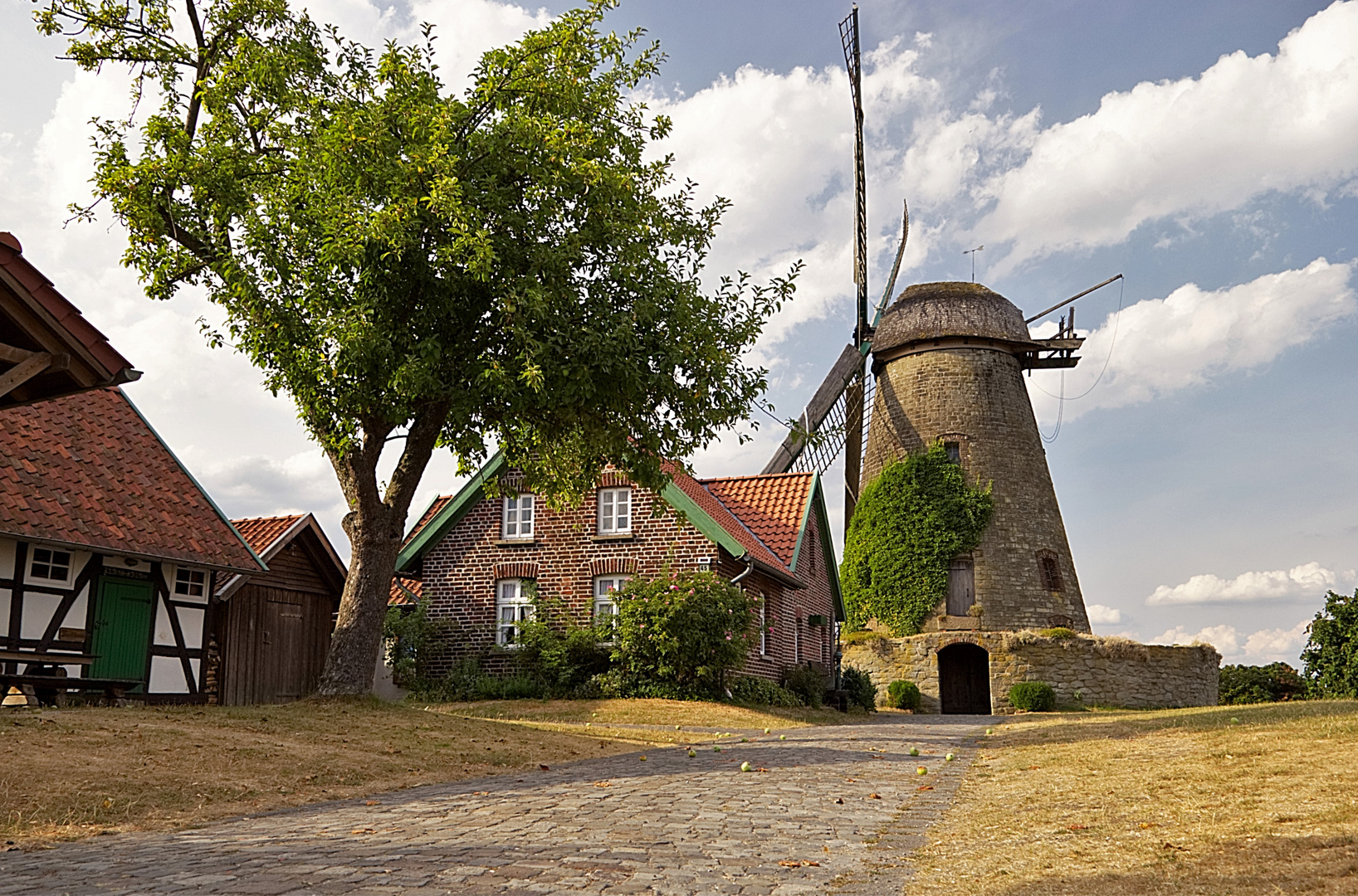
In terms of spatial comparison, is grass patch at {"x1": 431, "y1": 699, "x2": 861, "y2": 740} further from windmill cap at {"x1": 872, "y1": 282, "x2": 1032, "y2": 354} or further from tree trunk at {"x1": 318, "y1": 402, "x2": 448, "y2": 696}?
windmill cap at {"x1": 872, "y1": 282, "x2": 1032, "y2": 354}

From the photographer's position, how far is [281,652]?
2245 centimetres

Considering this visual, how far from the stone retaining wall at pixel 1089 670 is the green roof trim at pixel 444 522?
1363 cm

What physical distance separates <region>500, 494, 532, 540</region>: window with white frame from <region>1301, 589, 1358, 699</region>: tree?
1554cm

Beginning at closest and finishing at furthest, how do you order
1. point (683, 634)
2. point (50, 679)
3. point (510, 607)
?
point (50, 679), point (683, 634), point (510, 607)

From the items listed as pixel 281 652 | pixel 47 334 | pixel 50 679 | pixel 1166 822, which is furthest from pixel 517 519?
pixel 1166 822

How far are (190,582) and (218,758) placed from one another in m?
10.0

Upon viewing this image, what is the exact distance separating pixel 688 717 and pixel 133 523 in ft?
31.4

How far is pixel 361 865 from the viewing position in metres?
5.20

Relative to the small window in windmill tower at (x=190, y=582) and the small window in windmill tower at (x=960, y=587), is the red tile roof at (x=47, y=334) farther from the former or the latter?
the small window in windmill tower at (x=960, y=587)

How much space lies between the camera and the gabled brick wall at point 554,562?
22.4 metres

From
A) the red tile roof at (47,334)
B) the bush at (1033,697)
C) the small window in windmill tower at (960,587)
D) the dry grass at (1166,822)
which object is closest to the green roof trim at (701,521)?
the dry grass at (1166,822)

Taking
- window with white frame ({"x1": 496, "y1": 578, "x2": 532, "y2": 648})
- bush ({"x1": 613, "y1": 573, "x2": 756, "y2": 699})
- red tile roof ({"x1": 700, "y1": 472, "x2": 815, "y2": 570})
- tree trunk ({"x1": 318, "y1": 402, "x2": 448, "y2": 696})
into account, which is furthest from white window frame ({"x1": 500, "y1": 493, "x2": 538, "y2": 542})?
tree trunk ({"x1": 318, "y1": 402, "x2": 448, "y2": 696})

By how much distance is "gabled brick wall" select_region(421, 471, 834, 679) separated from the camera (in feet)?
73.4

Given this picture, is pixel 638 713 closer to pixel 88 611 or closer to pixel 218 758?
pixel 88 611
